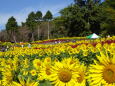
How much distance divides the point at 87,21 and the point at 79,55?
58.9m

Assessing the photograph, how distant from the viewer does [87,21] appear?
70.2m

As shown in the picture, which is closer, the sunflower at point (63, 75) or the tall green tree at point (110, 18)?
the sunflower at point (63, 75)

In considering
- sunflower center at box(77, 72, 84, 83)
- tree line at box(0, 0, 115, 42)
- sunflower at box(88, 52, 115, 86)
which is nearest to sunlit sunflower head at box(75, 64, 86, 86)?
sunflower center at box(77, 72, 84, 83)

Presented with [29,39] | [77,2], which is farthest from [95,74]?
[29,39]

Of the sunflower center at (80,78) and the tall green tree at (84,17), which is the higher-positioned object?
the tall green tree at (84,17)

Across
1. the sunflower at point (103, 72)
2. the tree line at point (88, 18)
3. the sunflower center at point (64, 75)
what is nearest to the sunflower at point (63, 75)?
the sunflower center at point (64, 75)

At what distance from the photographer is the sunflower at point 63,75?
180cm

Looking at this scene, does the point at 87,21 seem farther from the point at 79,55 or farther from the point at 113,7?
the point at 79,55

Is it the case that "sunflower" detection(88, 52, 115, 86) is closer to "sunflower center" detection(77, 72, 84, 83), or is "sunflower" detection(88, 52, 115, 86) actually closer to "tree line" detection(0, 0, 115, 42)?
"sunflower center" detection(77, 72, 84, 83)

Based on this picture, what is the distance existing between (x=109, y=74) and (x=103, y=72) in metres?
0.05

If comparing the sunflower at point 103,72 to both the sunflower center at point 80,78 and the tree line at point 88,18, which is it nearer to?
the sunflower center at point 80,78

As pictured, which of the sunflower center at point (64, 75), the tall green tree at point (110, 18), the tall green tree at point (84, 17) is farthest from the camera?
the tall green tree at point (84, 17)

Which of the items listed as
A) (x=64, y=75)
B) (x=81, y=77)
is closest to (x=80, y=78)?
(x=81, y=77)

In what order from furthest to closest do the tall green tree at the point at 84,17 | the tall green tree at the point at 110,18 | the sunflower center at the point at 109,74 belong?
1. the tall green tree at the point at 84,17
2. the tall green tree at the point at 110,18
3. the sunflower center at the point at 109,74
